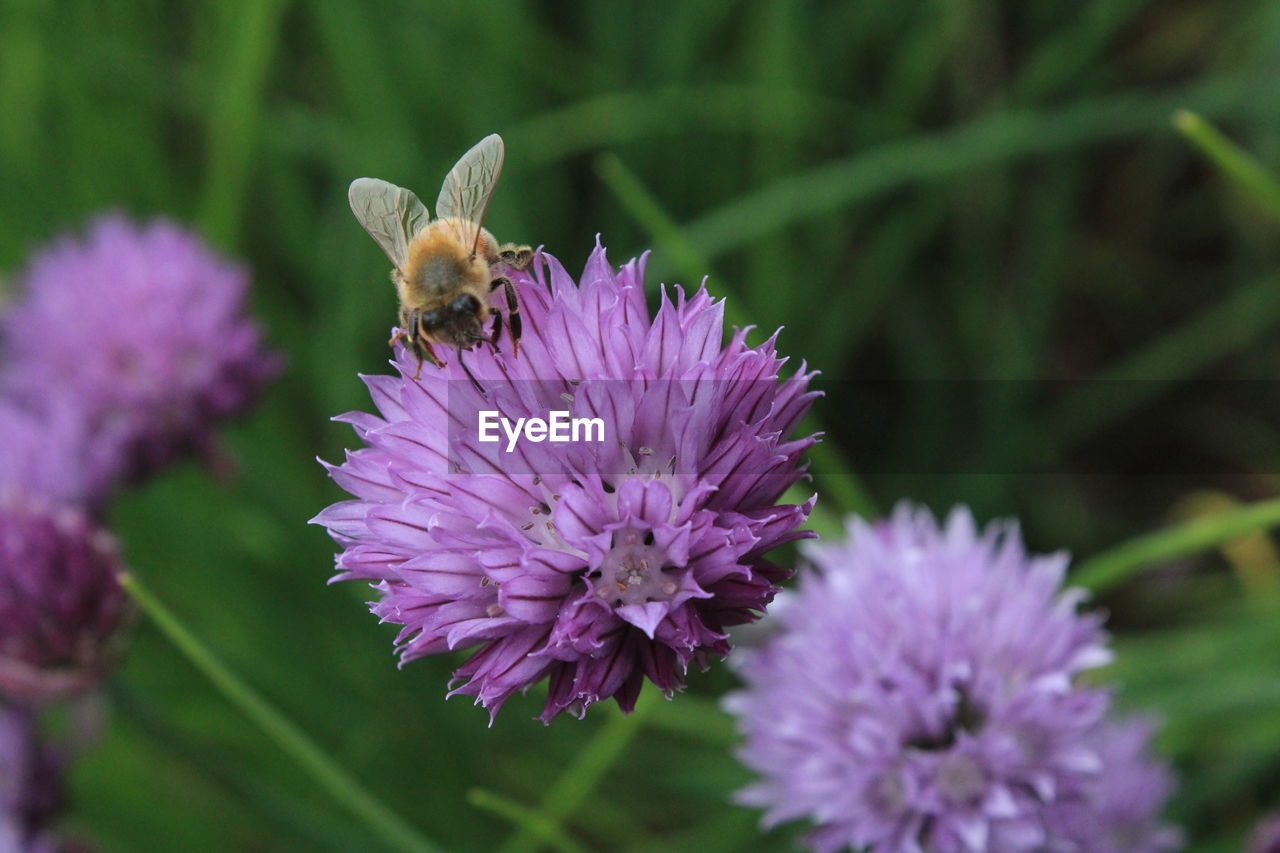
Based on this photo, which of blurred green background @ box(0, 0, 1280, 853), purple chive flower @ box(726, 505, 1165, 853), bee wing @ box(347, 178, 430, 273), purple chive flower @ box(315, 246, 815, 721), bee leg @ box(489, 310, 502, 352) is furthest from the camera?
blurred green background @ box(0, 0, 1280, 853)

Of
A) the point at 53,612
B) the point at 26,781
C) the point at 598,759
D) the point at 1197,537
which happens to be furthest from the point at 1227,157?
the point at 26,781

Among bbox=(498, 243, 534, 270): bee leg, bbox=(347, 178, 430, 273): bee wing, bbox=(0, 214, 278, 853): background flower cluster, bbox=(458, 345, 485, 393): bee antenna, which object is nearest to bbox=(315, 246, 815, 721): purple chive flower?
bbox=(458, 345, 485, 393): bee antenna

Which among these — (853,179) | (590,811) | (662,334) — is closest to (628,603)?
(662,334)

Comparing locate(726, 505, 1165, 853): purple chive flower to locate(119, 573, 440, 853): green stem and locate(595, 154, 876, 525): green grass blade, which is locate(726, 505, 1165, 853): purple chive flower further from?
locate(119, 573, 440, 853): green stem

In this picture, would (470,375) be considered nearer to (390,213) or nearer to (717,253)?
(390,213)

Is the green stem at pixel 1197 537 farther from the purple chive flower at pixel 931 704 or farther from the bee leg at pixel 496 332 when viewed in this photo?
the bee leg at pixel 496 332

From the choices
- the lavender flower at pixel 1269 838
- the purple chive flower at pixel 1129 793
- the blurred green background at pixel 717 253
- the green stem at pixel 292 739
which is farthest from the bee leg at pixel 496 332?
the blurred green background at pixel 717 253
